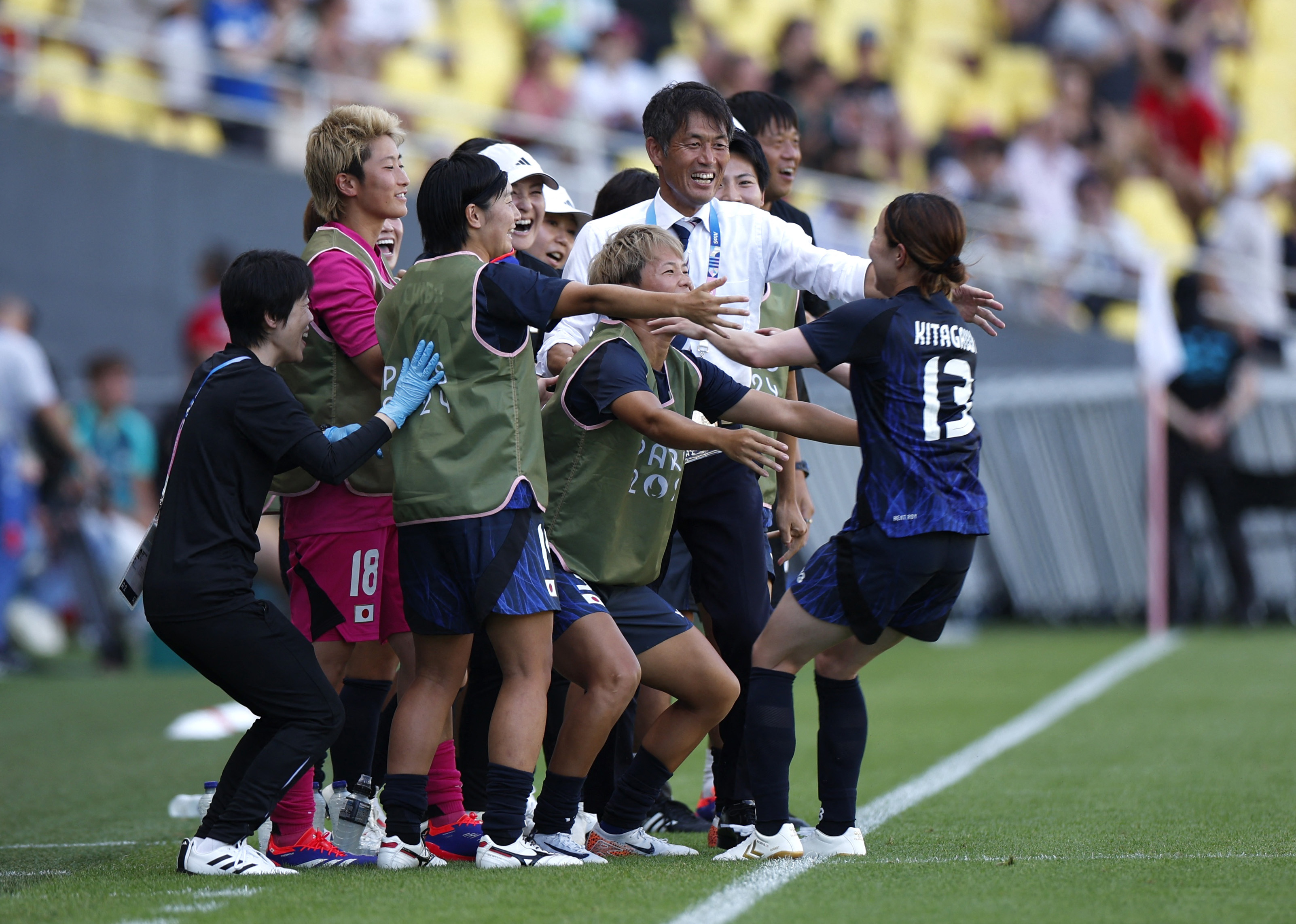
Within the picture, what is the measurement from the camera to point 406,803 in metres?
4.55

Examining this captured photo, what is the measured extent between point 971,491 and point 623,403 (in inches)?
39.1

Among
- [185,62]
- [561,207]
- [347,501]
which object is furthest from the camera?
[185,62]

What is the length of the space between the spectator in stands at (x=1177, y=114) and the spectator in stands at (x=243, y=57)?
382 inches

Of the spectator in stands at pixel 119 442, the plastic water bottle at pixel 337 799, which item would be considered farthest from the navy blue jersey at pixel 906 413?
the spectator in stands at pixel 119 442

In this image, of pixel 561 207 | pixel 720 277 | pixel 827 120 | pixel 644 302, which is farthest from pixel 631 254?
pixel 827 120

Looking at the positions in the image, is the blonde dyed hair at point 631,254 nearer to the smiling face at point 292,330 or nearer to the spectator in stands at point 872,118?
the smiling face at point 292,330

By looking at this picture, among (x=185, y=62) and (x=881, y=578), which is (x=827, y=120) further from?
(x=881, y=578)

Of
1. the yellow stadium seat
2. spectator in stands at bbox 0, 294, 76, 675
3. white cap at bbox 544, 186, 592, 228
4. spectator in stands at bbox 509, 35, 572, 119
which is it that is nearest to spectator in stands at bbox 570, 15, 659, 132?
spectator in stands at bbox 509, 35, 572, 119

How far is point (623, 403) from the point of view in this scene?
14.9 ft

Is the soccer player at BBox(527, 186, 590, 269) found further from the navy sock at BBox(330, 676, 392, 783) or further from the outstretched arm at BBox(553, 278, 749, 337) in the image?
the navy sock at BBox(330, 676, 392, 783)

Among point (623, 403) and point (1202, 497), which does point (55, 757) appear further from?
point (1202, 497)

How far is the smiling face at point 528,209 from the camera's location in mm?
5500

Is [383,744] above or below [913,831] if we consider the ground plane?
above

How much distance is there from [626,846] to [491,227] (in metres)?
1.81
